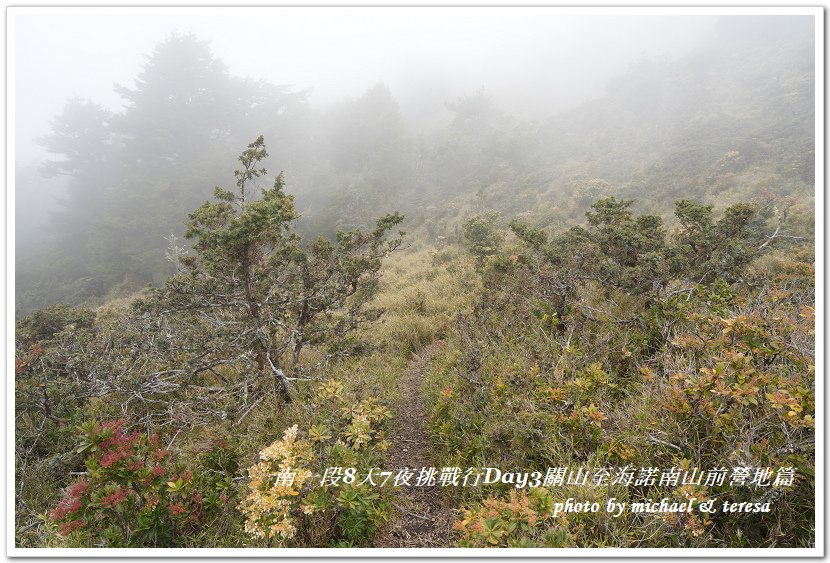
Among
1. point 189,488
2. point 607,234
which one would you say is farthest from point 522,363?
point 189,488

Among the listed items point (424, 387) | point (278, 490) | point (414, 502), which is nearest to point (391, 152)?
point (424, 387)

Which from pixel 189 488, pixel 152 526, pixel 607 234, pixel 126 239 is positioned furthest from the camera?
pixel 126 239

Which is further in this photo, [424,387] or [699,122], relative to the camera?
[699,122]

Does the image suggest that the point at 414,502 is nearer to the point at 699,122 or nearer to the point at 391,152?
the point at 391,152

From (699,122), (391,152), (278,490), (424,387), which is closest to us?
(278,490)

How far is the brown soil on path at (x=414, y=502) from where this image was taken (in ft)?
9.38

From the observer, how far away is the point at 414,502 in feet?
10.4

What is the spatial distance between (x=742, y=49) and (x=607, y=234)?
36.2 m

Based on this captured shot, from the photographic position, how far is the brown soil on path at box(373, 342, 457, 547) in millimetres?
2859

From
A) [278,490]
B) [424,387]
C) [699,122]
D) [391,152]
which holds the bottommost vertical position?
[424,387]

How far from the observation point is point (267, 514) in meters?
2.59

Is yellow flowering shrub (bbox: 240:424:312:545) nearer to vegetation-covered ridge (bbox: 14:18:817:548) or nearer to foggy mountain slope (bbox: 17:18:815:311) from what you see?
vegetation-covered ridge (bbox: 14:18:817:548)

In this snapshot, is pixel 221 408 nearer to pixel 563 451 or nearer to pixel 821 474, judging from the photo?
pixel 563 451

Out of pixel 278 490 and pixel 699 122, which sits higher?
pixel 699 122
